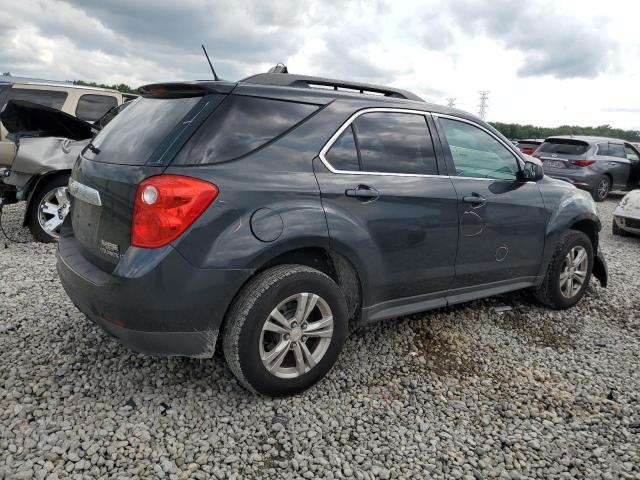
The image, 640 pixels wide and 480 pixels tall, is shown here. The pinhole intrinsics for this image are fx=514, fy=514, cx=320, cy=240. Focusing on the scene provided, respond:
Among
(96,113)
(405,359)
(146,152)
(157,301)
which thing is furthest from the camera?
(96,113)

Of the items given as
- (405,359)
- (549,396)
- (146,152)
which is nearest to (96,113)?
(146,152)

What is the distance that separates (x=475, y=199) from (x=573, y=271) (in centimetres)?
166

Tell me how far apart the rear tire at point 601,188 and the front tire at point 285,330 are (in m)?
11.8

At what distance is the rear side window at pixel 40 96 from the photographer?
7281 mm

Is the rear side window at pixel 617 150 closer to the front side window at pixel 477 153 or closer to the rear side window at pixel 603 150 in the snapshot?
the rear side window at pixel 603 150

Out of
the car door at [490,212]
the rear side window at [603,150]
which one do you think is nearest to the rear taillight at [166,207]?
the car door at [490,212]

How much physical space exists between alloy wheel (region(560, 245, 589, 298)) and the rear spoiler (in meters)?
3.32

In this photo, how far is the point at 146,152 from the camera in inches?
105

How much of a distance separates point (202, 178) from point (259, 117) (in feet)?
1.68

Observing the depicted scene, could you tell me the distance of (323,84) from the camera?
10.8 feet

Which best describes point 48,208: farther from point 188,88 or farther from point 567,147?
point 567,147

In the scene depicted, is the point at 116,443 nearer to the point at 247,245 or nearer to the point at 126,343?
the point at 126,343

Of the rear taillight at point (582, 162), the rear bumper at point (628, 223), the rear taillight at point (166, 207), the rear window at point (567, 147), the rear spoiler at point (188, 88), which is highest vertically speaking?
the rear window at point (567, 147)

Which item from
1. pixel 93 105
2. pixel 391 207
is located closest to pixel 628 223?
pixel 391 207
